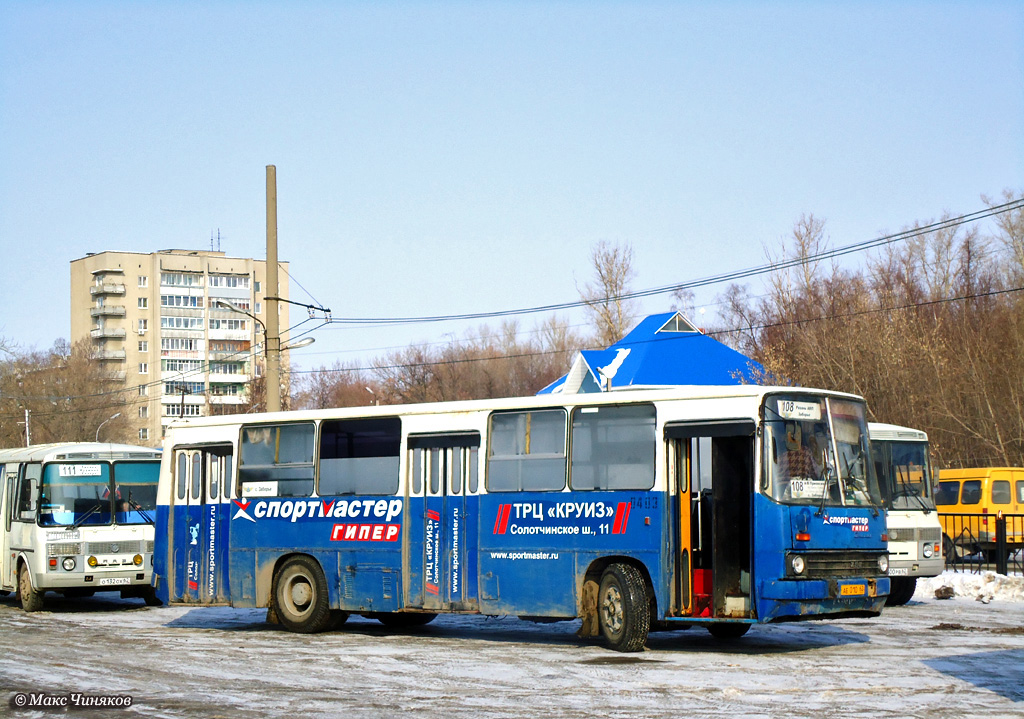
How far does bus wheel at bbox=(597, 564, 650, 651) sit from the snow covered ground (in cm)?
25

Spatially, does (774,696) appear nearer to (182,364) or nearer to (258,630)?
(258,630)

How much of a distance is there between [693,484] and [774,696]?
3492 millimetres

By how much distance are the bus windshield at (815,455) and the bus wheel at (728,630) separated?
2584 mm

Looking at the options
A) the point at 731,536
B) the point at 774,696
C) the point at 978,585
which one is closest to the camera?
the point at 774,696

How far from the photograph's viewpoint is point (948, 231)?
72500 millimetres

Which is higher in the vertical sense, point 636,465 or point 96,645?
point 636,465

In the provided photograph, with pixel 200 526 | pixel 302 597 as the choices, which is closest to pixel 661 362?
pixel 200 526

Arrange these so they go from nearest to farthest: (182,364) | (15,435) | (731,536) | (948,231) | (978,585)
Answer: (731,536) < (978,585) < (948,231) < (15,435) < (182,364)

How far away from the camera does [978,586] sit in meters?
20.9

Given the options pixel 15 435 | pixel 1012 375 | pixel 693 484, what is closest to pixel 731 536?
pixel 693 484

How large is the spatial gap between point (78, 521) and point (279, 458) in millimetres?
5919

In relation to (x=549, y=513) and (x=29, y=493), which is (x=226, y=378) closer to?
(x=29, y=493)

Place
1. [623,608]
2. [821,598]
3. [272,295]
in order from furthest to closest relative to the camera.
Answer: [272,295] < [623,608] < [821,598]

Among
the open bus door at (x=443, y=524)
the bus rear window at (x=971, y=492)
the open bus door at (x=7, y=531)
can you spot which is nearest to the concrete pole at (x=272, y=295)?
the open bus door at (x=7, y=531)
